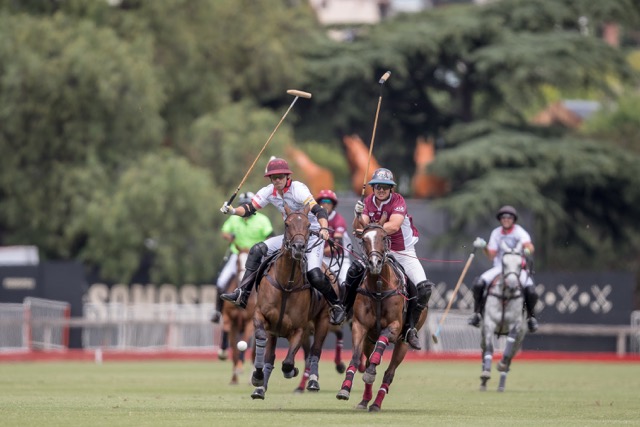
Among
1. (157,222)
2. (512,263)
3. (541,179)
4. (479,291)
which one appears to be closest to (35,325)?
(157,222)

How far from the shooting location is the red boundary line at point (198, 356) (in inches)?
1350

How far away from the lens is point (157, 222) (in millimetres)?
41375

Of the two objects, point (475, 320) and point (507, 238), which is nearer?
point (507, 238)

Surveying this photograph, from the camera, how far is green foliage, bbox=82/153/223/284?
133 feet

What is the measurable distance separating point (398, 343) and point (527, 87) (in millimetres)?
31970

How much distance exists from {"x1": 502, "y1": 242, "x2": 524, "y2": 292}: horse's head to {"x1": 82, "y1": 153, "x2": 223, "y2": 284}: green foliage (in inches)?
742

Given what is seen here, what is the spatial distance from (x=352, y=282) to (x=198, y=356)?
1956cm

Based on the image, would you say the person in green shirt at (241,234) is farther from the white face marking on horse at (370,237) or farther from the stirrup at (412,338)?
the white face marking on horse at (370,237)

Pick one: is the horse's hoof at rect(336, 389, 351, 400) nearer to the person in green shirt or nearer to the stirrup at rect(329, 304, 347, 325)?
the stirrup at rect(329, 304, 347, 325)

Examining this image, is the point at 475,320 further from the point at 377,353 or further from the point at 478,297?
the point at 377,353

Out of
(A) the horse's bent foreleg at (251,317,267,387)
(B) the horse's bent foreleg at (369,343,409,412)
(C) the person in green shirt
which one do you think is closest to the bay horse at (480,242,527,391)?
(C) the person in green shirt

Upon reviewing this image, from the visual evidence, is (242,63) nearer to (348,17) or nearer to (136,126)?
(136,126)

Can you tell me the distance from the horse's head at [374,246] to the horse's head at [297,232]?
66 centimetres

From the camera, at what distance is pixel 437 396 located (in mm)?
20062
